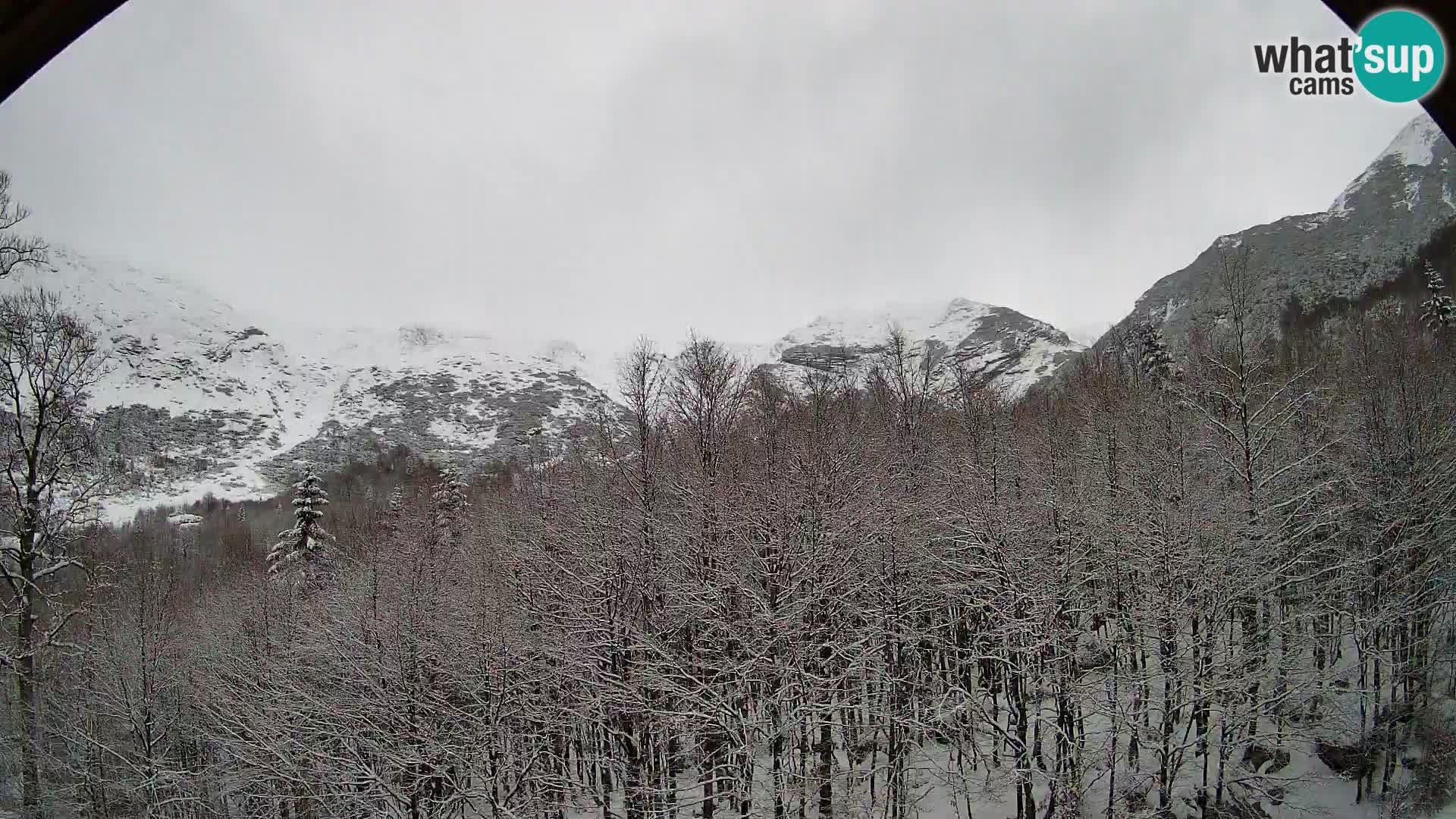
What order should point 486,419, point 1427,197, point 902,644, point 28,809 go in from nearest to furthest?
point 28,809
point 902,644
point 1427,197
point 486,419

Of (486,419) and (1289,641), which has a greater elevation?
(486,419)

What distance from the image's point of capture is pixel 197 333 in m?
166

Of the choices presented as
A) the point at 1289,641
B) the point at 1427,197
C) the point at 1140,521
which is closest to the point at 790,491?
the point at 1140,521

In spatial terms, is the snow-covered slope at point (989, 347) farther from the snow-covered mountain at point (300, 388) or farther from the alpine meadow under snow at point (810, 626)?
the alpine meadow under snow at point (810, 626)

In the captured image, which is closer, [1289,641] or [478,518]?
[1289,641]

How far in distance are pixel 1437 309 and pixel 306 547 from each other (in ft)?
184

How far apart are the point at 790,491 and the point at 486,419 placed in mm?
134765

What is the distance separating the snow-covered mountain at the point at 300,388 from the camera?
101188mm

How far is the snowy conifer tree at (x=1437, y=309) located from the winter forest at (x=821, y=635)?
10.9 m

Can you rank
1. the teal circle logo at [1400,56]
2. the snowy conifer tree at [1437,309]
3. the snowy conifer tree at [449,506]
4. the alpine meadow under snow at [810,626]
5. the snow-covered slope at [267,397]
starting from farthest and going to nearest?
1. the snow-covered slope at [267,397]
2. the snowy conifer tree at [449,506]
3. the snowy conifer tree at [1437,309]
4. the alpine meadow under snow at [810,626]
5. the teal circle logo at [1400,56]

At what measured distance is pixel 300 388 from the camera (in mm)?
150750

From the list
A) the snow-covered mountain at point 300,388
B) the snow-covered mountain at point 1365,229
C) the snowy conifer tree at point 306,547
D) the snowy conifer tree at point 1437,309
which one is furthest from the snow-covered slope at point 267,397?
the snow-covered mountain at point 1365,229

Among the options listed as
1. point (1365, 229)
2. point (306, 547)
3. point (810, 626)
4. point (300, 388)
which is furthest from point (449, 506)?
point (300, 388)

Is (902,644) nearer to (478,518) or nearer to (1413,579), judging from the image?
(1413,579)
